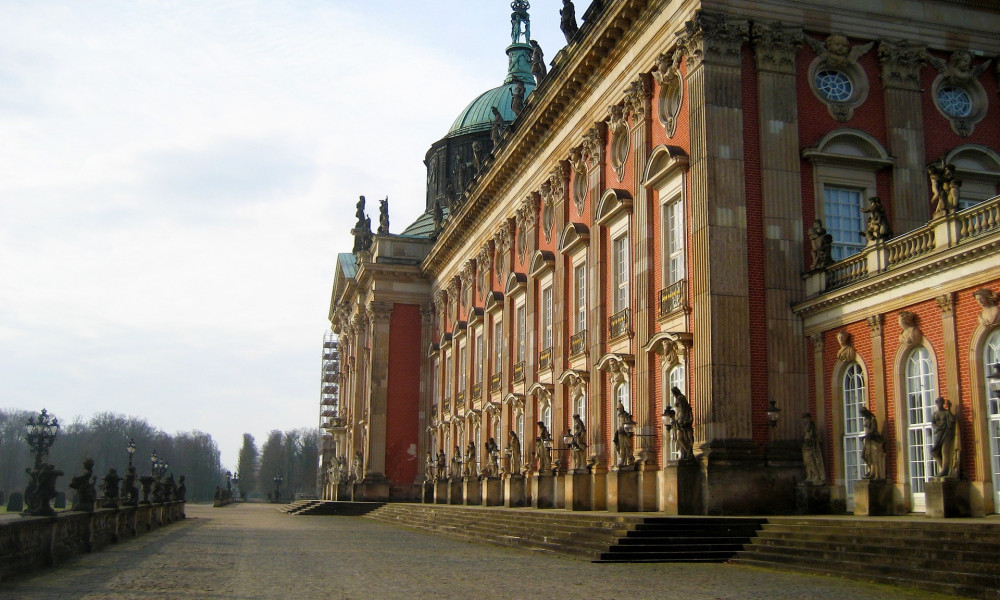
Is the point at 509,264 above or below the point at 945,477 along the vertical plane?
above

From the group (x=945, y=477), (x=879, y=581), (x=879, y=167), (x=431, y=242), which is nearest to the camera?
(x=879, y=581)

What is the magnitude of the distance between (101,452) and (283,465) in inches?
1146

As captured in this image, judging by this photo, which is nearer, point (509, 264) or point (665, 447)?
point (665, 447)

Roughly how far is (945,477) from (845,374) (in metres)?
4.51

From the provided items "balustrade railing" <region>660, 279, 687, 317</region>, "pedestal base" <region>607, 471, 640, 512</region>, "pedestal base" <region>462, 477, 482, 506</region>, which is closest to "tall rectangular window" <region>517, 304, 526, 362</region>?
"pedestal base" <region>462, 477, 482, 506</region>

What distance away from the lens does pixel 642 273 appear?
2688 cm

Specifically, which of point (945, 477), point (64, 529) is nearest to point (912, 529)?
point (945, 477)

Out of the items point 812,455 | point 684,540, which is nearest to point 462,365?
point 812,455

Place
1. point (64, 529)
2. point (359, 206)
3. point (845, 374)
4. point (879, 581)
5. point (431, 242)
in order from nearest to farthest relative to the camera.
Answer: point (879, 581) → point (64, 529) → point (845, 374) → point (431, 242) → point (359, 206)

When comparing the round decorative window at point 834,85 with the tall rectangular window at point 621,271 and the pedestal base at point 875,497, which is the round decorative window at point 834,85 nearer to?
the tall rectangular window at point 621,271

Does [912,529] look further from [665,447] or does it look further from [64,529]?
[64,529]

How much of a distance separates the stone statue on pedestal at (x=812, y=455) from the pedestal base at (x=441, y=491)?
2544 cm

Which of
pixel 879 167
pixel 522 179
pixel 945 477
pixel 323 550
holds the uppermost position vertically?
pixel 522 179

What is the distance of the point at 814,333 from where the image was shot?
22656 millimetres
